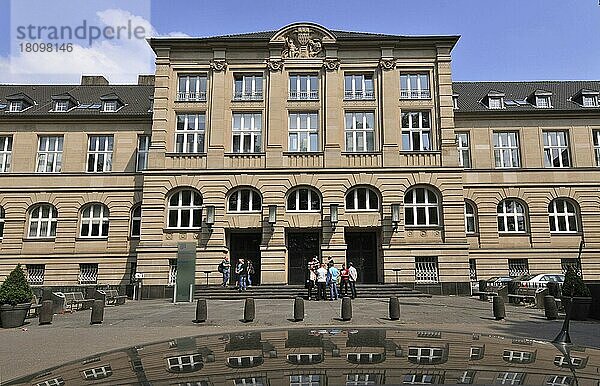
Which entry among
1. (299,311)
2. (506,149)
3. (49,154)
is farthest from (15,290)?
(506,149)

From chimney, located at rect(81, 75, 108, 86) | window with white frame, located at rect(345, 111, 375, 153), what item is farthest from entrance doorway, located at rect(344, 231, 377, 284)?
chimney, located at rect(81, 75, 108, 86)

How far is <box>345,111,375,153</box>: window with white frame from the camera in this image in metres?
31.0

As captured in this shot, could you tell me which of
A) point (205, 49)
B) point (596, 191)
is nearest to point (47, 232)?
point (205, 49)

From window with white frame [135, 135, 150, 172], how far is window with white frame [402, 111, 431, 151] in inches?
736

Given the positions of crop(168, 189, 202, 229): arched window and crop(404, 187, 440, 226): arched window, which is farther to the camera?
crop(168, 189, 202, 229): arched window

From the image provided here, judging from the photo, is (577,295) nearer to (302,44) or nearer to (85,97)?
(302,44)

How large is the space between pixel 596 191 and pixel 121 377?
3666 cm

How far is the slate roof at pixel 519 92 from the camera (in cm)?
3584

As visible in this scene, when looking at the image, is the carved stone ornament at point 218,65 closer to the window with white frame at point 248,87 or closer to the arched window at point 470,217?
the window with white frame at point 248,87

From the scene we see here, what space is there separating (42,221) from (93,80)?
695 inches

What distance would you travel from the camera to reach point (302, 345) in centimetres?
739

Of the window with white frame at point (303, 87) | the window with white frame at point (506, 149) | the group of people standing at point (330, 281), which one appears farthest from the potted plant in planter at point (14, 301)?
the window with white frame at point (506, 149)

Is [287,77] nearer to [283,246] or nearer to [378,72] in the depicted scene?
[378,72]

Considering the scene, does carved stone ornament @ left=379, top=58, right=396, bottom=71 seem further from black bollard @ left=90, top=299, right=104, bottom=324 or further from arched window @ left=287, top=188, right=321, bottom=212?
black bollard @ left=90, top=299, right=104, bottom=324
